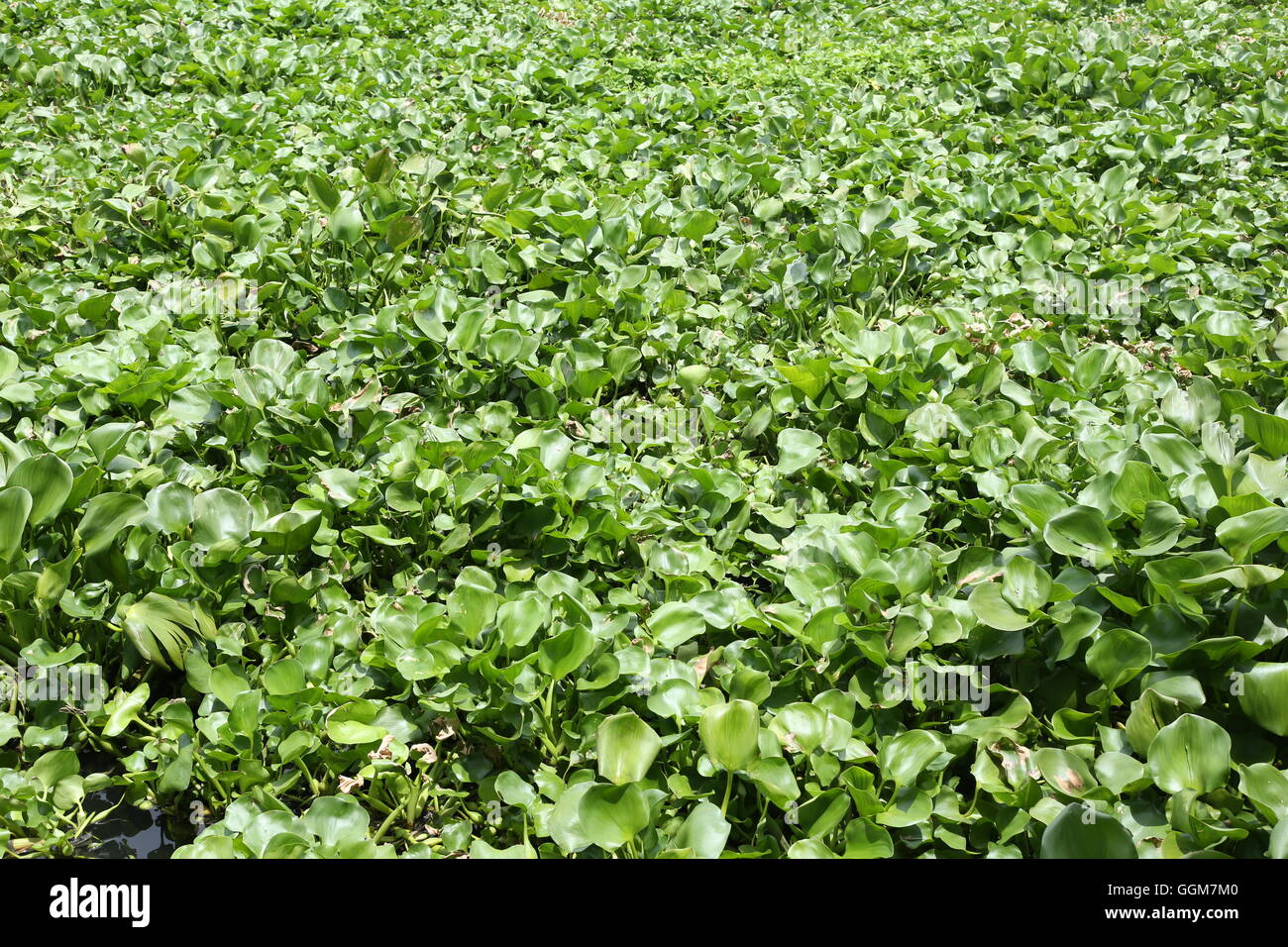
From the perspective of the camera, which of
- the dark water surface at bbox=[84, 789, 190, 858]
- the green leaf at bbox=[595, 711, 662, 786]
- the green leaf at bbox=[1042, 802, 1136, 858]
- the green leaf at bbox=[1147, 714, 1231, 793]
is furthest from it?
the dark water surface at bbox=[84, 789, 190, 858]

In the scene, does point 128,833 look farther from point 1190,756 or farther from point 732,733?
point 1190,756

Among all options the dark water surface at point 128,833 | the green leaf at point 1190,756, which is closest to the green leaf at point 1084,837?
the green leaf at point 1190,756

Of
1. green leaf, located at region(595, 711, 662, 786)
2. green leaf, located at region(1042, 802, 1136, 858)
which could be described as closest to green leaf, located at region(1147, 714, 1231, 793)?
green leaf, located at region(1042, 802, 1136, 858)

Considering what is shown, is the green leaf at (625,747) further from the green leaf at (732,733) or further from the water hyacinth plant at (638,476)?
the green leaf at (732,733)

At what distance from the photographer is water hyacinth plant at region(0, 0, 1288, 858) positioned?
77.6 inches

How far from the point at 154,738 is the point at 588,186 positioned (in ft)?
9.50

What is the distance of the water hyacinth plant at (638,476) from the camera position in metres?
1.97

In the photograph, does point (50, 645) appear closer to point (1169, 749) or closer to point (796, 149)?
point (1169, 749)

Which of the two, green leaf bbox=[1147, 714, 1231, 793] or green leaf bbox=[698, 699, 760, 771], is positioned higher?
green leaf bbox=[1147, 714, 1231, 793]

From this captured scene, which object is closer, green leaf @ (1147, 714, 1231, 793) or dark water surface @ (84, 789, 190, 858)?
green leaf @ (1147, 714, 1231, 793)

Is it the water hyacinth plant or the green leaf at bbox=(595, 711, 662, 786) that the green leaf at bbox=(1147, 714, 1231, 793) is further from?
the green leaf at bbox=(595, 711, 662, 786)

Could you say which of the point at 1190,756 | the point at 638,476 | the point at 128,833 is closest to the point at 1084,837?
the point at 1190,756

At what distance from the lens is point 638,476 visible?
2.74m

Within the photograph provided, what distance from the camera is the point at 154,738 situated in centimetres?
214
